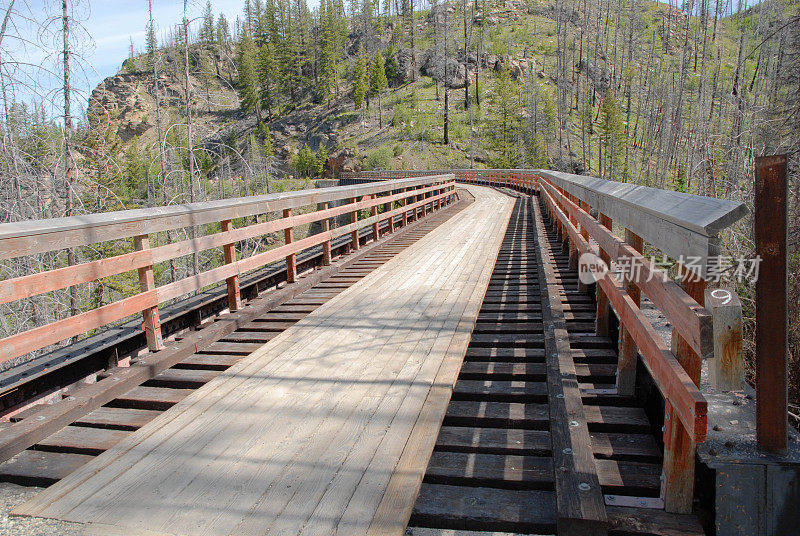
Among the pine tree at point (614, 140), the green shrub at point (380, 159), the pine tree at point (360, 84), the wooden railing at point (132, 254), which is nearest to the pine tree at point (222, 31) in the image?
the pine tree at point (360, 84)

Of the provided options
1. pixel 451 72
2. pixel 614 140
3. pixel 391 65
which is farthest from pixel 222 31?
pixel 614 140

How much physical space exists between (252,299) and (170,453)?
354 centimetres

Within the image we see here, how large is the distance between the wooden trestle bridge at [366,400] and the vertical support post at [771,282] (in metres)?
0.21

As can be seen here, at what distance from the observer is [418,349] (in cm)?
424

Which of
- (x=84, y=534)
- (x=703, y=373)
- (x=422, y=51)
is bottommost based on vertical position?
(x=84, y=534)

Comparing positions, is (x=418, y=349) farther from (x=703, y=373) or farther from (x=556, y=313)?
(x=703, y=373)

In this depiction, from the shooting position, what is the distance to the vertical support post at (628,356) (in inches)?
130

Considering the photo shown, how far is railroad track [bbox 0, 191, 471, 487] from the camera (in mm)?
2775

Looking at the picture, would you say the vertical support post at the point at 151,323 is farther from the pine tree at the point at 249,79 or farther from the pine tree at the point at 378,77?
the pine tree at the point at 249,79

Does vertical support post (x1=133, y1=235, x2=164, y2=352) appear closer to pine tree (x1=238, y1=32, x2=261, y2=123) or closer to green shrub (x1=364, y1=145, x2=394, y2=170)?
green shrub (x1=364, y1=145, x2=394, y2=170)

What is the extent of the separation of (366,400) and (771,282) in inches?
88.0

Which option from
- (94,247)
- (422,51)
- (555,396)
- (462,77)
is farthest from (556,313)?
(422,51)

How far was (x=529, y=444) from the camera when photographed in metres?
2.91

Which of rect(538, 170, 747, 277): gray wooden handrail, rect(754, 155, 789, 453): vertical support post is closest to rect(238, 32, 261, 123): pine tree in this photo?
rect(538, 170, 747, 277): gray wooden handrail
